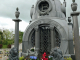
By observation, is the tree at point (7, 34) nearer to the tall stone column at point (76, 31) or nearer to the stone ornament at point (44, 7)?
the stone ornament at point (44, 7)

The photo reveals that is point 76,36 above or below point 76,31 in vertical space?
below

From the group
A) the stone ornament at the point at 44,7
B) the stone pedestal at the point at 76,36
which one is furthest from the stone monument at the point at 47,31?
the stone pedestal at the point at 76,36

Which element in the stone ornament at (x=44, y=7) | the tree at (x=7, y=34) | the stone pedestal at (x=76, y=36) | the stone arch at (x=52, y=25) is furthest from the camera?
the tree at (x=7, y=34)

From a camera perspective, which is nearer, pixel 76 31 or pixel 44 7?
pixel 76 31

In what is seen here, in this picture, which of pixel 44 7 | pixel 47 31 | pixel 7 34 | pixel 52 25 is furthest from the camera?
pixel 7 34

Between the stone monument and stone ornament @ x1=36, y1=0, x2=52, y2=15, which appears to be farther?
stone ornament @ x1=36, y1=0, x2=52, y2=15

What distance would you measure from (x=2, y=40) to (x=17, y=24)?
32265mm

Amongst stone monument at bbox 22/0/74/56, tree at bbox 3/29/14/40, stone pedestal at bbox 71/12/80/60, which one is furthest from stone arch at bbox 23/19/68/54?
tree at bbox 3/29/14/40

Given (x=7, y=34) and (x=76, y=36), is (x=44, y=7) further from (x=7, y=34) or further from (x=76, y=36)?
(x=7, y=34)

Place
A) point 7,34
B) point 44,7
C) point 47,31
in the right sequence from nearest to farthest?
1. point 44,7
2. point 47,31
3. point 7,34

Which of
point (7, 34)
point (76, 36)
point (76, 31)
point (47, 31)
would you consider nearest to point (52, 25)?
point (47, 31)

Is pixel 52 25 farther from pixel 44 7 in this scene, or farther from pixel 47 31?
pixel 44 7

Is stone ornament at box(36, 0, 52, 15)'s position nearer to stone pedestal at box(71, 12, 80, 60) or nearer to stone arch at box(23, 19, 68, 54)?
stone arch at box(23, 19, 68, 54)

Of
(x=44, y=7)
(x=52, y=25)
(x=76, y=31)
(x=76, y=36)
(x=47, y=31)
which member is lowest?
(x=76, y=36)
